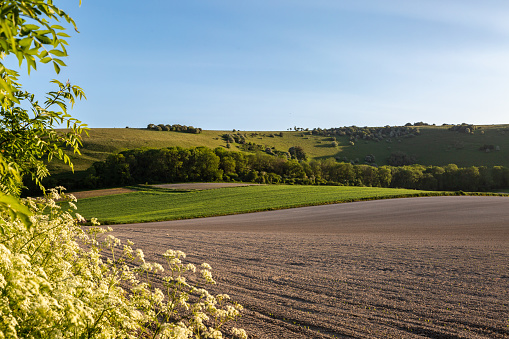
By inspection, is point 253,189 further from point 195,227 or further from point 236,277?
point 236,277

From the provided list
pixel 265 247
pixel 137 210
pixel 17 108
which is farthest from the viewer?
pixel 137 210

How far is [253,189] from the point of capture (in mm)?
55906

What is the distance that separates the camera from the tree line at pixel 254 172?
6450cm

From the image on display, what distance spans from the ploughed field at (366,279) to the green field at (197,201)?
14.5 metres

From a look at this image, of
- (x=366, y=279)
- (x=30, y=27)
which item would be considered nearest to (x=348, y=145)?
(x=366, y=279)

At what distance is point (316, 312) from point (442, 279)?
5.86 metres

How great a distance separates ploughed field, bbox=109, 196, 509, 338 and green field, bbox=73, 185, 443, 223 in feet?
47.6

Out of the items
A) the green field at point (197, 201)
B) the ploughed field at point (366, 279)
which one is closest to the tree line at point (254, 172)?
the green field at point (197, 201)

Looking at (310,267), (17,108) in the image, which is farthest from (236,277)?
(17,108)

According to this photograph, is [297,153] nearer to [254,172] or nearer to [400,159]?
[400,159]

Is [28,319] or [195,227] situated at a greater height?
[28,319]

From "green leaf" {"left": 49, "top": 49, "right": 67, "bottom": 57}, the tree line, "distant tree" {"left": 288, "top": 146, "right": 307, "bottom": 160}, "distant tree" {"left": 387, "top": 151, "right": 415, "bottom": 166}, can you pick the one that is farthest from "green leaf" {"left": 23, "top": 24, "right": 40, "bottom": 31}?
"distant tree" {"left": 387, "top": 151, "right": 415, "bottom": 166}

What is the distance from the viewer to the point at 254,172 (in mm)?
73562

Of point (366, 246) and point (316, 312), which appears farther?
point (366, 246)
